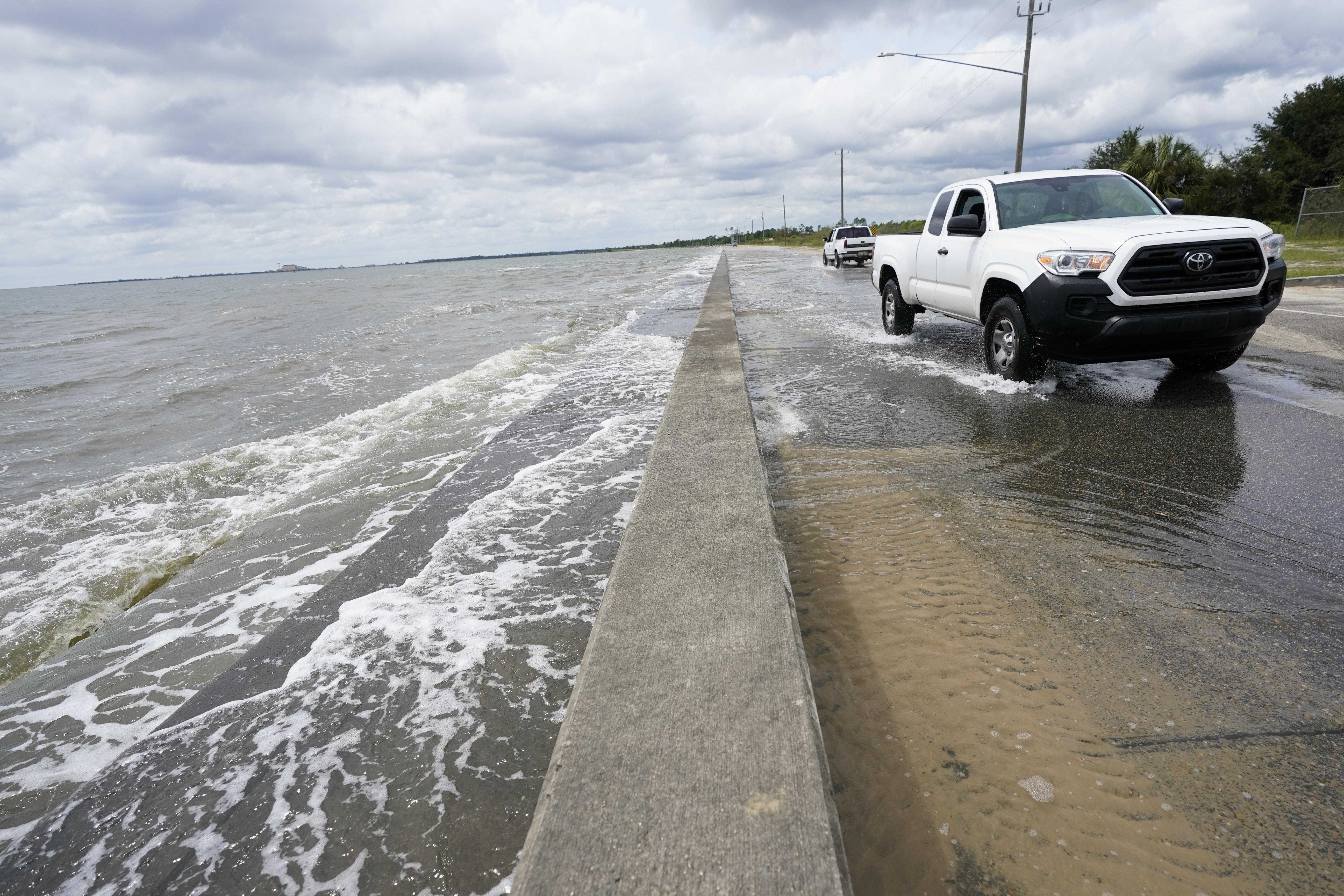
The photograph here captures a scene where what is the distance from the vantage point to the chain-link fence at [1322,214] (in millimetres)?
23891

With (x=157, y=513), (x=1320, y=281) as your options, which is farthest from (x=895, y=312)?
(x=1320, y=281)

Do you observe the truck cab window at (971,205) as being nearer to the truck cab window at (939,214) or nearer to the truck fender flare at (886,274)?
the truck cab window at (939,214)

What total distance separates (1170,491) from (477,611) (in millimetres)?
4077

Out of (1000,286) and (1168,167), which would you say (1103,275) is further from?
(1168,167)

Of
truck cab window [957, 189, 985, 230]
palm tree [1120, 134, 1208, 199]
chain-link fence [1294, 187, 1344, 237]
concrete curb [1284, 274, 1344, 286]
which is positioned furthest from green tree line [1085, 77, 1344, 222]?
truck cab window [957, 189, 985, 230]

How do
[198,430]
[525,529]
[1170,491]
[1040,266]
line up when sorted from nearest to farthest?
[1170,491] < [525,529] < [1040,266] < [198,430]

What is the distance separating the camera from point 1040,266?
6.14 metres

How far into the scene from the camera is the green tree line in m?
37.2

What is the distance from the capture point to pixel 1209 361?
679 cm

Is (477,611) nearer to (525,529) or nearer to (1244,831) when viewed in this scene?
(525,529)

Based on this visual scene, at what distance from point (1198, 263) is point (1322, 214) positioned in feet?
89.4

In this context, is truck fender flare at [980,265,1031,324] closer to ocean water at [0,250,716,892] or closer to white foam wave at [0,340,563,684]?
ocean water at [0,250,716,892]

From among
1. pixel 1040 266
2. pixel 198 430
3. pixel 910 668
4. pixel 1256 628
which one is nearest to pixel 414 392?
pixel 198 430

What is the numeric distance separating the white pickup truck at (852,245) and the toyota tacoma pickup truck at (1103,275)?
23.8 m
